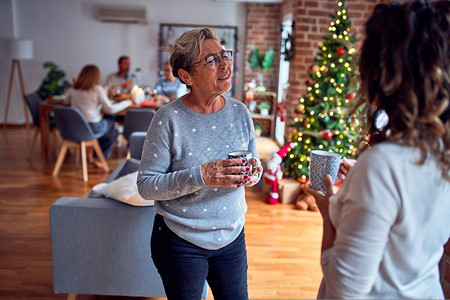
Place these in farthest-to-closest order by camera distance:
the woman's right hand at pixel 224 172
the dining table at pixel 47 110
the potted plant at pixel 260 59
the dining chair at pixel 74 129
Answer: the potted plant at pixel 260 59
the dining table at pixel 47 110
the dining chair at pixel 74 129
the woman's right hand at pixel 224 172

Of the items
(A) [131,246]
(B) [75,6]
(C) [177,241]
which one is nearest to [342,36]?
(A) [131,246]

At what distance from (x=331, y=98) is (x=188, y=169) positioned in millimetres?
2890

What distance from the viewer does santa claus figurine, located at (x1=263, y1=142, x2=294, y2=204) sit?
12.7 ft

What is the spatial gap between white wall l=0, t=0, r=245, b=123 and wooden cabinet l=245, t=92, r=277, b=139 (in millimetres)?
989

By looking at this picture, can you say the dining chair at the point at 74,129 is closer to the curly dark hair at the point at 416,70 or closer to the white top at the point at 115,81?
the white top at the point at 115,81

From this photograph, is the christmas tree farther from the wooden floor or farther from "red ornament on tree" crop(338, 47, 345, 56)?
the wooden floor

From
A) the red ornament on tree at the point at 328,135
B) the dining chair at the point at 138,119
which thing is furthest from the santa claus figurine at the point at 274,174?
the dining chair at the point at 138,119

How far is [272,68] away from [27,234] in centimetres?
501

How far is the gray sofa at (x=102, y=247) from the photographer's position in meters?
1.98

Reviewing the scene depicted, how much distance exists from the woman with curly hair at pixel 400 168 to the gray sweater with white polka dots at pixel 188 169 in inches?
22.8

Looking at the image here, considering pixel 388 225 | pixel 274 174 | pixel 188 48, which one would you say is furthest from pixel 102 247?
pixel 274 174

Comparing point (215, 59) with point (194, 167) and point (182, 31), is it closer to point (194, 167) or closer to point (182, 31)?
point (194, 167)

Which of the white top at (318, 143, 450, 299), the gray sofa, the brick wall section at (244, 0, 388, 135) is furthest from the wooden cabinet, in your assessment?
the white top at (318, 143, 450, 299)

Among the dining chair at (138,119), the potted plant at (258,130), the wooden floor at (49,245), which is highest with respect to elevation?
the dining chair at (138,119)
